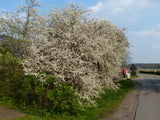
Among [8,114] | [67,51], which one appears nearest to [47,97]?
[8,114]

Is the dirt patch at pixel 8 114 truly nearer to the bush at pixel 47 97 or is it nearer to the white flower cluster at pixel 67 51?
the bush at pixel 47 97

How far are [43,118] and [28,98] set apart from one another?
4.29ft

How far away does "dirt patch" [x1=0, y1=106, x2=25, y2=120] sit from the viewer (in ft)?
19.7

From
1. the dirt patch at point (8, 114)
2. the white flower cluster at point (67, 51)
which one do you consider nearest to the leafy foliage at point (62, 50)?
the white flower cluster at point (67, 51)

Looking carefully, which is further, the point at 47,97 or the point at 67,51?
the point at 67,51

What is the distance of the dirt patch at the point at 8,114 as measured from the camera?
19.7 feet

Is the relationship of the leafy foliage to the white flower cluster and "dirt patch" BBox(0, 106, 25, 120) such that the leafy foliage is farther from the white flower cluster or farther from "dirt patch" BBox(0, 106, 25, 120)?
"dirt patch" BBox(0, 106, 25, 120)

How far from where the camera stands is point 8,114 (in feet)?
20.8

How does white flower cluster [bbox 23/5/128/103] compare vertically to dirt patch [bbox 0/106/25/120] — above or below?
above

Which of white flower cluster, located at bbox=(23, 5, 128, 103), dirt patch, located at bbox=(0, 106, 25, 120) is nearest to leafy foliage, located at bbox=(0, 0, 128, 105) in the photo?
white flower cluster, located at bbox=(23, 5, 128, 103)

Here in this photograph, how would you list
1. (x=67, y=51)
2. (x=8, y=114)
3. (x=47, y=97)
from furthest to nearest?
(x=67, y=51) < (x=8, y=114) < (x=47, y=97)

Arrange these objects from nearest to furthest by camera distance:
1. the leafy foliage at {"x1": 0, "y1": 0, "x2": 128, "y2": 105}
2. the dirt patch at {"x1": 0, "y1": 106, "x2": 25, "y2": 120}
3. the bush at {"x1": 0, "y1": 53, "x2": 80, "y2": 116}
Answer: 1. the dirt patch at {"x1": 0, "y1": 106, "x2": 25, "y2": 120}
2. the bush at {"x1": 0, "y1": 53, "x2": 80, "y2": 116}
3. the leafy foliage at {"x1": 0, "y1": 0, "x2": 128, "y2": 105}

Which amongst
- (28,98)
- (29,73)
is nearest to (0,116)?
(28,98)

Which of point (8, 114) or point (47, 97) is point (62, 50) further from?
point (8, 114)
